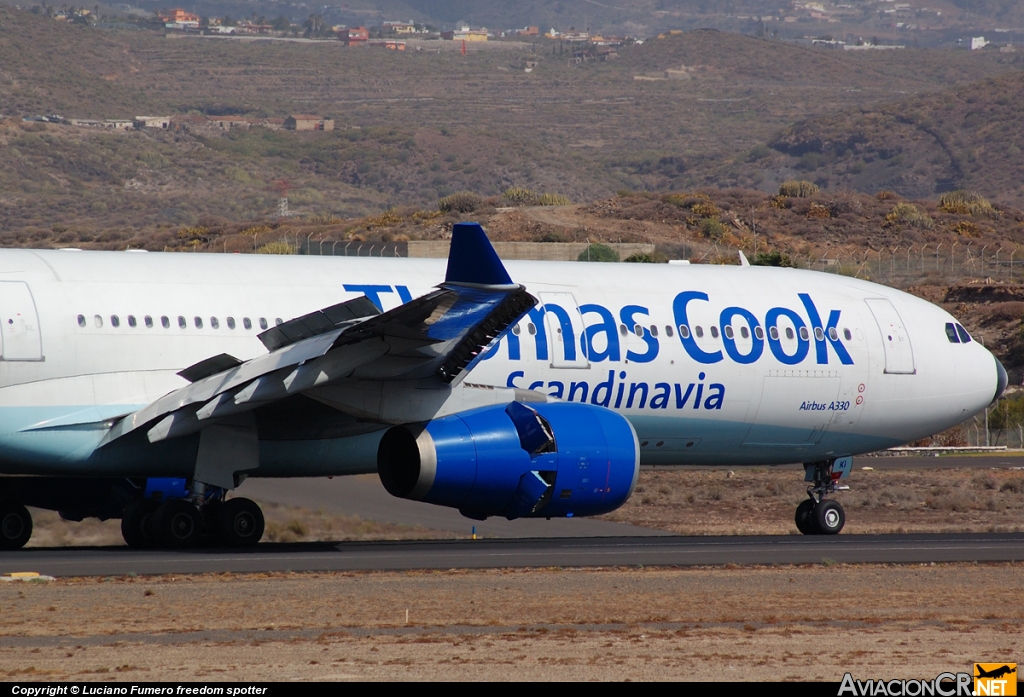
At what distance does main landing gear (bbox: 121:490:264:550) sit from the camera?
60.1ft

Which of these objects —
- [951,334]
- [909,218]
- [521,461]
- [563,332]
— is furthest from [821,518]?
[909,218]

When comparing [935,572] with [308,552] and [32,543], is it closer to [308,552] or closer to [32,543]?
[308,552]

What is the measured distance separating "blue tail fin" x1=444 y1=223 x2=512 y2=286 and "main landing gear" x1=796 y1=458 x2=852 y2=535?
8.31 m

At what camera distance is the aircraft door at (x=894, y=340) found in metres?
22.9

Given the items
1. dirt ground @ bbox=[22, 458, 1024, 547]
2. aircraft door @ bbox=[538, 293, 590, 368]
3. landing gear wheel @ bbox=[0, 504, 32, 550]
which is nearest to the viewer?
landing gear wheel @ bbox=[0, 504, 32, 550]

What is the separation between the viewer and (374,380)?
18.1 meters

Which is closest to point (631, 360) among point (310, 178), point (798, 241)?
point (798, 241)

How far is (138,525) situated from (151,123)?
400 ft

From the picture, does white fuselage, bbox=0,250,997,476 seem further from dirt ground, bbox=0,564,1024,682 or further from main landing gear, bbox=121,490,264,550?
dirt ground, bbox=0,564,1024,682

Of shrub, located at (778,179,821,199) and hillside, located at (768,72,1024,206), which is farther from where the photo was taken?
hillside, located at (768,72,1024,206)

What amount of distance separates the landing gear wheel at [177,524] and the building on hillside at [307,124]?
441ft

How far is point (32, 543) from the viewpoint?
844 inches

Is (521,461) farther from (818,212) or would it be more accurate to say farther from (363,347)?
(818,212)

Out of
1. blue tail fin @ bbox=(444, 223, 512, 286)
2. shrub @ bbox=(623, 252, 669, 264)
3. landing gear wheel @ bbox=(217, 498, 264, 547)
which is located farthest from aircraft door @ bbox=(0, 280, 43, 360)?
shrub @ bbox=(623, 252, 669, 264)
